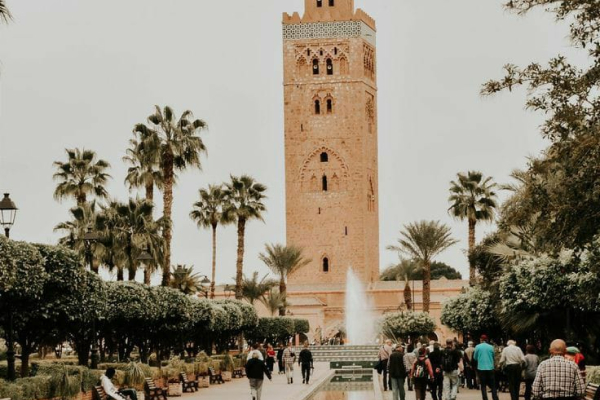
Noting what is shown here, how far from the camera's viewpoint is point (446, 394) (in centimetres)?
2373

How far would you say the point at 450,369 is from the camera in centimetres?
2370

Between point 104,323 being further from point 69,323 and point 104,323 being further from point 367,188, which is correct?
point 367,188

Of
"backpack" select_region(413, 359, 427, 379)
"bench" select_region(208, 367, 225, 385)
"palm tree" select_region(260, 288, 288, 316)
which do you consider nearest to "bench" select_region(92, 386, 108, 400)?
"backpack" select_region(413, 359, 427, 379)

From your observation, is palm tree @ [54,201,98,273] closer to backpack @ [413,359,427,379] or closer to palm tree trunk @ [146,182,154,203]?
palm tree trunk @ [146,182,154,203]

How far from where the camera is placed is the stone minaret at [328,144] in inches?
3241

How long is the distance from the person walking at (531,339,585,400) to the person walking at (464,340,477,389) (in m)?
15.6

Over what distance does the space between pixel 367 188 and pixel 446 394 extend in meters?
60.6

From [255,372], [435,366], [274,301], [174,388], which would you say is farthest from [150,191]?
[274,301]

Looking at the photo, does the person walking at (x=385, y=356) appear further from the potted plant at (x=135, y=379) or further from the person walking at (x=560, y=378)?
the person walking at (x=560, y=378)

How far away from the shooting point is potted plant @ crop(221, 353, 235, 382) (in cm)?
3884

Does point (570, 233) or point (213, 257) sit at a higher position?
point (213, 257)

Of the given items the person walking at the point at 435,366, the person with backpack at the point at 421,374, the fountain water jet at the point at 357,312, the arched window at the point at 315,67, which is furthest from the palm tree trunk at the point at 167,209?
the arched window at the point at 315,67

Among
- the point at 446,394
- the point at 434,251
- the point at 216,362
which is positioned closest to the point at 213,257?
the point at 434,251

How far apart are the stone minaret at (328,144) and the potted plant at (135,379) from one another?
56.2 metres
